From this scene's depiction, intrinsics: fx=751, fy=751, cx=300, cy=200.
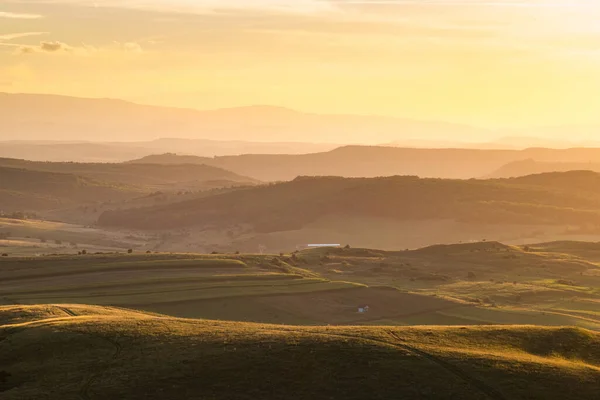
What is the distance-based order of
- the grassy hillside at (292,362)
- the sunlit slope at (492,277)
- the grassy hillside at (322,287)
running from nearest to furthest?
1. the grassy hillside at (292,362)
2. the grassy hillside at (322,287)
3. the sunlit slope at (492,277)

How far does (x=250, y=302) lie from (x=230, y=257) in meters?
37.9

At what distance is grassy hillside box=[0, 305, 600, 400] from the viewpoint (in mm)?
45719

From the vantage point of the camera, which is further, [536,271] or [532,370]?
[536,271]

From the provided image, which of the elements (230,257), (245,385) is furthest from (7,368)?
(230,257)

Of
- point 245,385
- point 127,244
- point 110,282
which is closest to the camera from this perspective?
point 245,385

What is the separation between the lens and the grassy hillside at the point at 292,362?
4572 cm

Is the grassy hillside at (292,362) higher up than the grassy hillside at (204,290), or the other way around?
the grassy hillside at (292,362)

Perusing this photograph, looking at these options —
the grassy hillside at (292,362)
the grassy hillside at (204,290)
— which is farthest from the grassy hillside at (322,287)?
the grassy hillside at (292,362)

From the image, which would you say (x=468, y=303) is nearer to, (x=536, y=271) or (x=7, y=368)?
(x=536, y=271)

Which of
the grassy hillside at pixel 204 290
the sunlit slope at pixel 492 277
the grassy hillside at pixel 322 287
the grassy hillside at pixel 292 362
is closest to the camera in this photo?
the grassy hillside at pixel 292 362

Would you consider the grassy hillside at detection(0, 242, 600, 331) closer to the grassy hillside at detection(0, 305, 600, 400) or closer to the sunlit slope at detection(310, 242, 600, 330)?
the sunlit slope at detection(310, 242, 600, 330)

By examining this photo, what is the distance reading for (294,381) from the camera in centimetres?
4684

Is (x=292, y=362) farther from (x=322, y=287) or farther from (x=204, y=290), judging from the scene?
(x=322, y=287)

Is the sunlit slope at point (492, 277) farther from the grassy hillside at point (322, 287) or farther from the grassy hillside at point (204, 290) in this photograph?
the grassy hillside at point (204, 290)
